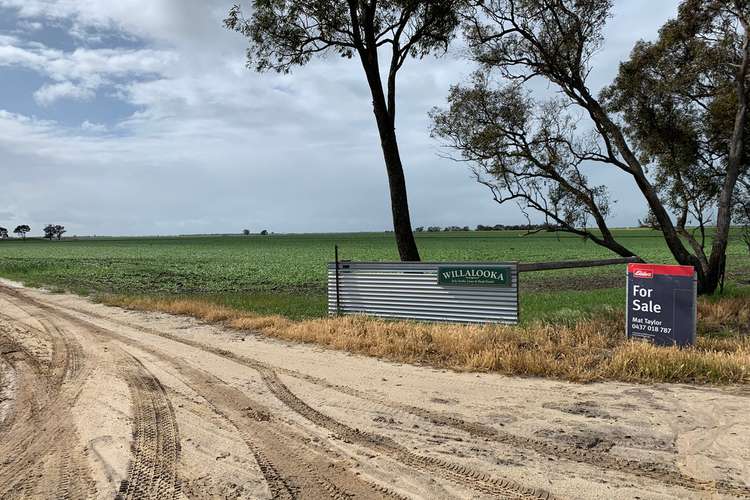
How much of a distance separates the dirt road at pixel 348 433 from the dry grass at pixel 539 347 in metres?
0.40

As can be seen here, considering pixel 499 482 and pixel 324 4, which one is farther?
pixel 324 4

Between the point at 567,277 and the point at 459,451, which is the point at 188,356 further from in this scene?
the point at 567,277

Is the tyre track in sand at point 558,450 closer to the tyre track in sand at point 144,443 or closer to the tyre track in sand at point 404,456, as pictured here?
the tyre track in sand at point 404,456

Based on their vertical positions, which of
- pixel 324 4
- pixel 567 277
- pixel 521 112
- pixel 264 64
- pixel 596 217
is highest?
pixel 324 4

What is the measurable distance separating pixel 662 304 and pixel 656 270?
0.52m

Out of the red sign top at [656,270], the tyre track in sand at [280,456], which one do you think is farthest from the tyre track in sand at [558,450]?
the red sign top at [656,270]

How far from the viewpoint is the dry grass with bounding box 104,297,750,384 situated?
6.85m

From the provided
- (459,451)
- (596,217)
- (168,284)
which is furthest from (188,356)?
(168,284)

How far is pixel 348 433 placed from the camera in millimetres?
5109

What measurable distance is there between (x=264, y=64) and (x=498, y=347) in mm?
12169

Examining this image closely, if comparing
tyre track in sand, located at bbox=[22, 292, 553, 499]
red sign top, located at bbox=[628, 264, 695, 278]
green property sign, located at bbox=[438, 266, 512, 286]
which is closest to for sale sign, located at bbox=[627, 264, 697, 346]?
red sign top, located at bbox=[628, 264, 695, 278]

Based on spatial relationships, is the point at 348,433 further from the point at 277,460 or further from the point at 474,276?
the point at 474,276

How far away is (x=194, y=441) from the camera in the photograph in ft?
16.2

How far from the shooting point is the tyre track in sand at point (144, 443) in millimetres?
4020
